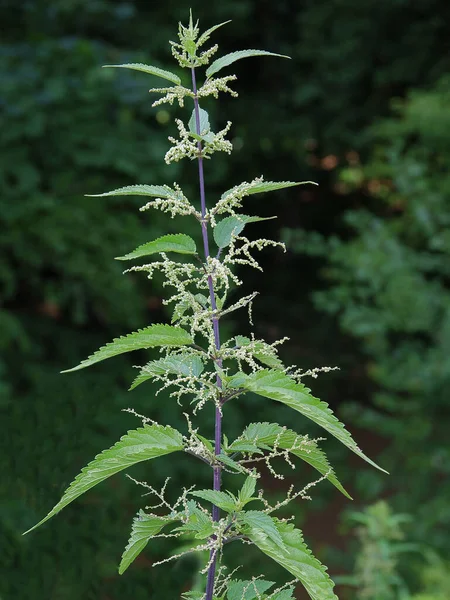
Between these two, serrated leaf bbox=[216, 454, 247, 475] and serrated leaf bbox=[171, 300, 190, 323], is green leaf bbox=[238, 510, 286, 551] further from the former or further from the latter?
serrated leaf bbox=[171, 300, 190, 323]

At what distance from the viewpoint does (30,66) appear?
4.96 m

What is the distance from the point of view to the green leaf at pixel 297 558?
76cm

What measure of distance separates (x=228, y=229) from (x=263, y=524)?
350 millimetres

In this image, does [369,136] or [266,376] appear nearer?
[266,376]

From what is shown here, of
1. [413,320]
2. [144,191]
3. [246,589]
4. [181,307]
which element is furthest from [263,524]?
[413,320]

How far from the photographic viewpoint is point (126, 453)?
0.79m

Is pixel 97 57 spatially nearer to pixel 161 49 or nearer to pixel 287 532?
pixel 161 49

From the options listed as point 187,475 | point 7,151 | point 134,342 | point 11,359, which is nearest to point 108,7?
point 7,151

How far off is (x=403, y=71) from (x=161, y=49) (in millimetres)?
2388

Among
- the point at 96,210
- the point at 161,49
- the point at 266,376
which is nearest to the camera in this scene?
the point at 266,376

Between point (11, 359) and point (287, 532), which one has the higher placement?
point (287, 532)

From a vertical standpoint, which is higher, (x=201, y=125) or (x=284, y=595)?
(x=201, y=125)

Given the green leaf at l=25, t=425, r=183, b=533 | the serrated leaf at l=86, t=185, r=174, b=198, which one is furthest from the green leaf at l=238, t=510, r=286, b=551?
the serrated leaf at l=86, t=185, r=174, b=198

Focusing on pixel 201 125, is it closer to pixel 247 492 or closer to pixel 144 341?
pixel 144 341
